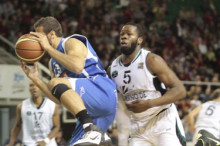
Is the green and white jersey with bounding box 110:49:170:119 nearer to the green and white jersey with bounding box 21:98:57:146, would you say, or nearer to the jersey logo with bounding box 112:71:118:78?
the jersey logo with bounding box 112:71:118:78

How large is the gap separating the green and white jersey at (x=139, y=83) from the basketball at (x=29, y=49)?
127cm

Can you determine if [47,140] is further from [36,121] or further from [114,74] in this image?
[114,74]

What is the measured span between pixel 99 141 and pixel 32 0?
12428 mm

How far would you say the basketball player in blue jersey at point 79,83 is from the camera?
193 inches

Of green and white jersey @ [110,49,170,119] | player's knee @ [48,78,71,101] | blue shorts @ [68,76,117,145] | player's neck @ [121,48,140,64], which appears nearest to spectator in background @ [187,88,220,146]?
green and white jersey @ [110,49,170,119]

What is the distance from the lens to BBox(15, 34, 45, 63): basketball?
5.22m

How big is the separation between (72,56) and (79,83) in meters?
0.30

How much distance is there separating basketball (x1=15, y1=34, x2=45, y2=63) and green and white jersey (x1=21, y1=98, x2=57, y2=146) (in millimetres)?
3848

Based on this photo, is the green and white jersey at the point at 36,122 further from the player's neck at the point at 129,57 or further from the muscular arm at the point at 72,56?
the muscular arm at the point at 72,56

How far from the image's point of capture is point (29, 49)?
5.21 metres

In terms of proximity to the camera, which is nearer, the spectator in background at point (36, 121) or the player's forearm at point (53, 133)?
the player's forearm at point (53, 133)

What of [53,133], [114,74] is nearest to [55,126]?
[53,133]

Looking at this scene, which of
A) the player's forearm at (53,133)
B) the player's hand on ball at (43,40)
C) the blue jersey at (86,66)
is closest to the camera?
the player's hand on ball at (43,40)

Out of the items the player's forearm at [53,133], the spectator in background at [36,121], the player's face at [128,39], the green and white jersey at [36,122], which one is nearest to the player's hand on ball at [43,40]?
the player's face at [128,39]
